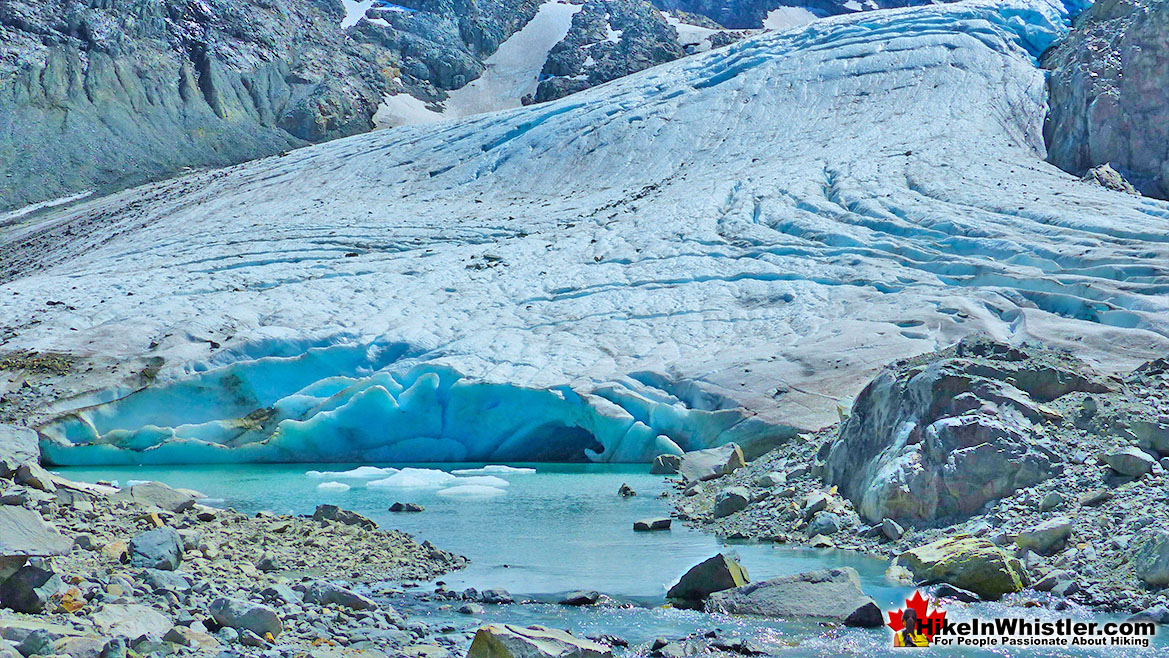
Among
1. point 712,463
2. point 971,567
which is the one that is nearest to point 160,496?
point 971,567

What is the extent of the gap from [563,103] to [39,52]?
801 inches

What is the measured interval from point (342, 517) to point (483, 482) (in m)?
4.28

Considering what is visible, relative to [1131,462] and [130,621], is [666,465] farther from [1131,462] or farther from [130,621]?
[130,621]

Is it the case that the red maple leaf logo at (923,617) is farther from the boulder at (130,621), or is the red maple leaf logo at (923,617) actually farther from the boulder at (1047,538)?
the boulder at (130,621)

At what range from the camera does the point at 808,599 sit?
528 centimetres

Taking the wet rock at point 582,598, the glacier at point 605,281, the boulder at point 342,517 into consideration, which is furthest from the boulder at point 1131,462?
the boulder at point 342,517

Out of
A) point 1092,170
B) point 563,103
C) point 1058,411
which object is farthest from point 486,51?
point 1058,411

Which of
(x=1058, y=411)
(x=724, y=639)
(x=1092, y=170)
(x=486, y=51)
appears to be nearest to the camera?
(x=724, y=639)

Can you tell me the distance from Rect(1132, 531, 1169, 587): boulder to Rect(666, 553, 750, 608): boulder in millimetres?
1984

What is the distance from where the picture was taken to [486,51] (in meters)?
52.0

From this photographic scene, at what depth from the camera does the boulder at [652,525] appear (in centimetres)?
805

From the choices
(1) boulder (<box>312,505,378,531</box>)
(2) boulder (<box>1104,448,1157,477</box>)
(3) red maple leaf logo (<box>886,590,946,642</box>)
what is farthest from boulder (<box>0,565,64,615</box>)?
(2) boulder (<box>1104,448,1157,477</box>)

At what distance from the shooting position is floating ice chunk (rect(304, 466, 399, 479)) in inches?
498

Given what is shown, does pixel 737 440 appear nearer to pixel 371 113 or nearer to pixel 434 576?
pixel 434 576
